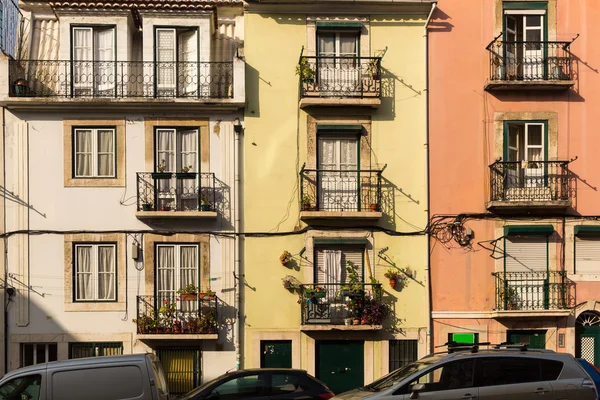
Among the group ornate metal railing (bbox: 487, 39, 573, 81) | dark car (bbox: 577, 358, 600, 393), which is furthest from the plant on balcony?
dark car (bbox: 577, 358, 600, 393)

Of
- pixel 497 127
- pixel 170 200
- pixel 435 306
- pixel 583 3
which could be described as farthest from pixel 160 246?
pixel 583 3

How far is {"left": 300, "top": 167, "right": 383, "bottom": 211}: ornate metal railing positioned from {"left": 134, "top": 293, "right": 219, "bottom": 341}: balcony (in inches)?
146

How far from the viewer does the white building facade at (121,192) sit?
65.0ft

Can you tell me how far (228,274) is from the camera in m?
20.1

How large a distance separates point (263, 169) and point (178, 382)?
19.1 ft

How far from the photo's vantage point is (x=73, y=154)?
2014 cm

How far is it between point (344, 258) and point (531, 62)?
23.4 ft

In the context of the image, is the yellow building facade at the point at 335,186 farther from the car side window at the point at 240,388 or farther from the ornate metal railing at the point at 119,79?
the car side window at the point at 240,388

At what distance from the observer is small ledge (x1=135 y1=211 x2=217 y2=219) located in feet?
64.2

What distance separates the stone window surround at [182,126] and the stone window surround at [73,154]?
25.2 inches

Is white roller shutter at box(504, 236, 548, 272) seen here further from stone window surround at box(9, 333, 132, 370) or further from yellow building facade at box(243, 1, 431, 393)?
stone window surround at box(9, 333, 132, 370)

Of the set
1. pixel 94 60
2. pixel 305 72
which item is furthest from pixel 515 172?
pixel 94 60

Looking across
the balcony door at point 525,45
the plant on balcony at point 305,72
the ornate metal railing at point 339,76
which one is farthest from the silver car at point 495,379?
the balcony door at point 525,45

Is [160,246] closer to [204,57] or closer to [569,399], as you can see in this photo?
[204,57]
